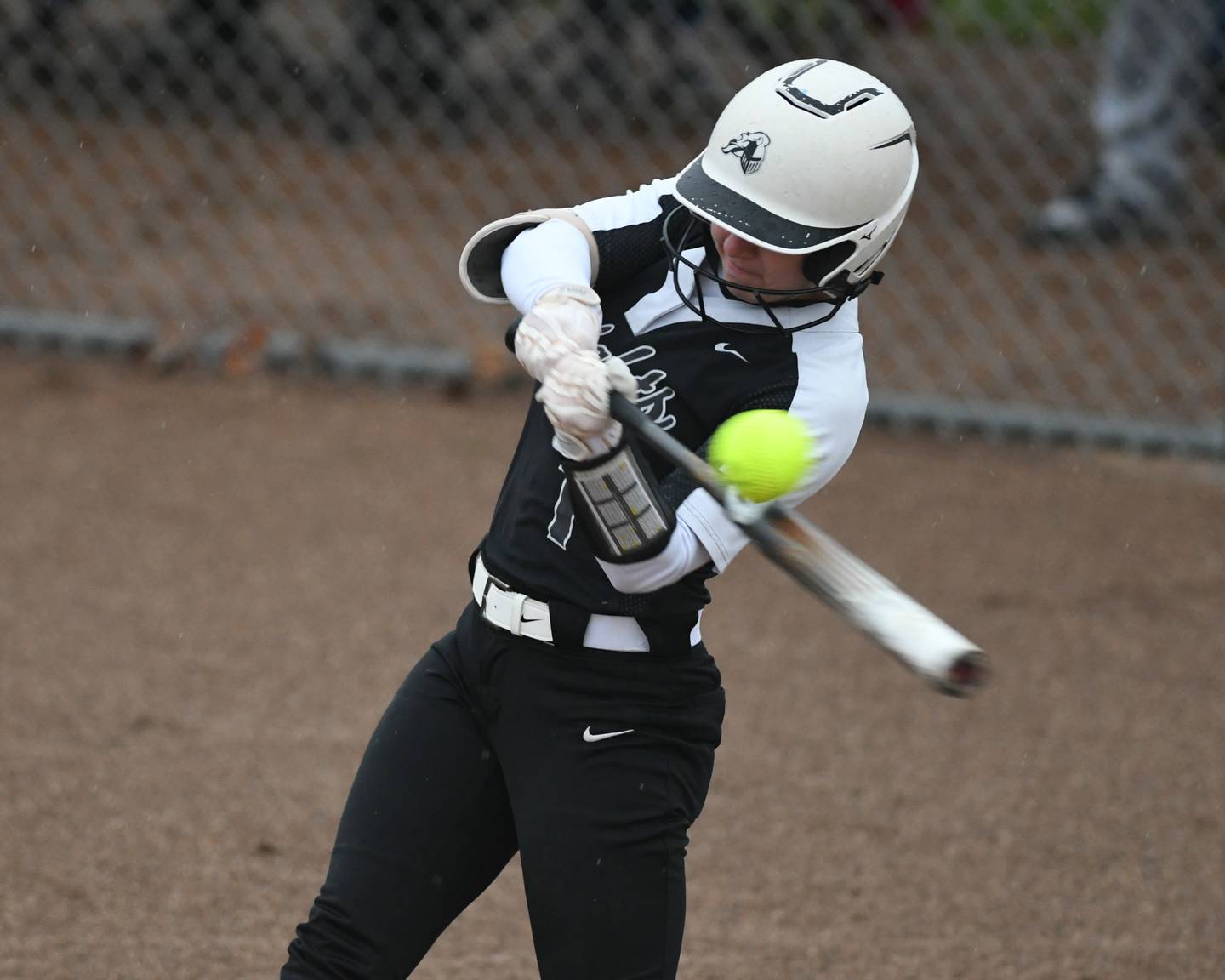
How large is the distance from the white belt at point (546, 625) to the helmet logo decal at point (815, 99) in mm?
664

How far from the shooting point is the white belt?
6.72 ft

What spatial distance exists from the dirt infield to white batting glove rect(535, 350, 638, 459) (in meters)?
1.29

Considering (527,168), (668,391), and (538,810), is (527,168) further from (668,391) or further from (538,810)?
(538,810)

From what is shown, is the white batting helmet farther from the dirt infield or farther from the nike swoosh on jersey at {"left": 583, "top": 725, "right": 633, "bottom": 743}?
the dirt infield

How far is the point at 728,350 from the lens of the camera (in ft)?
6.74

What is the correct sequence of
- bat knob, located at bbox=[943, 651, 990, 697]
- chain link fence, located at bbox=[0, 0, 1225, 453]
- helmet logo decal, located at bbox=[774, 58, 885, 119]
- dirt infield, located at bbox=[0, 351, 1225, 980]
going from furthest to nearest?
chain link fence, located at bbox=[0, 0, 1225, 453], dirt infield, located at bbox=[0, 351, 1225, 980], helmet logo decal, located at bbox=[774, 58, 885, 119], bat knob, located at bbox=[943, 651, 990, 697]

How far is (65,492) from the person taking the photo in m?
4.70

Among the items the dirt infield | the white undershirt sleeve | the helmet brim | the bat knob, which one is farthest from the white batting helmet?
the dirt infield

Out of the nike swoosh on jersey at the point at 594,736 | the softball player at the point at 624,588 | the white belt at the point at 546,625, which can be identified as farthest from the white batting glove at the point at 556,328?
the nike swoosh on jersey at the point at 594,736

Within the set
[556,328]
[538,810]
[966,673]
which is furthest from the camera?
[538,810]

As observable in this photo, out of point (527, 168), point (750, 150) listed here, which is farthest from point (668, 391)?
point (527, 168)

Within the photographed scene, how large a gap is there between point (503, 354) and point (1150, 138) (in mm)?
2620

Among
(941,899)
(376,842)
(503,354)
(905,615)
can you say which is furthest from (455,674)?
(503,354)

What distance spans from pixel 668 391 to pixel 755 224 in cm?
25
